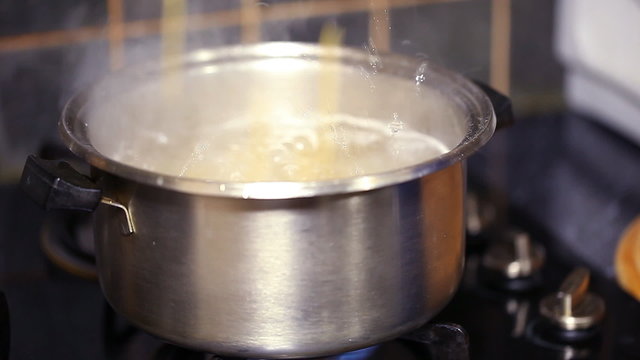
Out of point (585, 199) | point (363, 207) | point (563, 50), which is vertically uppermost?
point (363, 207)

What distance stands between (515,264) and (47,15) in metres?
0.61

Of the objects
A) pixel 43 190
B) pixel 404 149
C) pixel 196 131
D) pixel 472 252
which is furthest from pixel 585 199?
pixel 43 190

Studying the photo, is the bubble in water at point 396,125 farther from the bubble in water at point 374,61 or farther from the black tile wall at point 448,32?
the black tile wall at point 448,32

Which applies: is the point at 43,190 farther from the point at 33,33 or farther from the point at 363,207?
the point at 33,33

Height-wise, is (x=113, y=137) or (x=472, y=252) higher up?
(x=113, y=137)

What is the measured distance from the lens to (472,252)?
1023mm

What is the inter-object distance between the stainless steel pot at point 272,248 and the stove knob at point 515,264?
0.20 meters

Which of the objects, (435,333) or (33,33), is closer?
(435,333)

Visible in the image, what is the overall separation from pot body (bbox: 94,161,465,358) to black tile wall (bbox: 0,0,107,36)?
18.0 inches

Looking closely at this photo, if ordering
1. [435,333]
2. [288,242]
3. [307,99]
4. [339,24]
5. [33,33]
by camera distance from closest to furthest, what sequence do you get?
[288,242], [435,333], [307,99], [33,33], [339,24]

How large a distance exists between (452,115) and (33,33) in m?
0.55

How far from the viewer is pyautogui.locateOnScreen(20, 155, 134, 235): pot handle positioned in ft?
2.23

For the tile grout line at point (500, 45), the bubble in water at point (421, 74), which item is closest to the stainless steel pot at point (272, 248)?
the bubble in water at point (421, 74)

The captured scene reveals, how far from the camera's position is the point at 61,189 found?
68 centimetres
